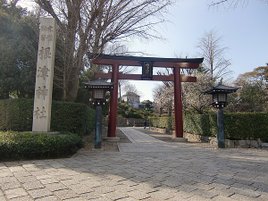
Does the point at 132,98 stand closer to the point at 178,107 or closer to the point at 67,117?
the point at 178,107

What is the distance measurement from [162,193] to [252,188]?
5.96ft

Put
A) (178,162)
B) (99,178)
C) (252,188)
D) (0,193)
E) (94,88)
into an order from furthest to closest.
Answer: (94,88) < (178,162) < (99,178) < (252,188) < (0,193)

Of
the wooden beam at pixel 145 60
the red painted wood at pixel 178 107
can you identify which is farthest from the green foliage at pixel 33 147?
the red painted wood at pixel 178 107

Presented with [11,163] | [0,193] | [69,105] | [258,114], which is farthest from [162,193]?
[258,114]

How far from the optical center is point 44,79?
9.73m

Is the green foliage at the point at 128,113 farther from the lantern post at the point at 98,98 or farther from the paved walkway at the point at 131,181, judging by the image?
the paved walkway at the point at 131,181

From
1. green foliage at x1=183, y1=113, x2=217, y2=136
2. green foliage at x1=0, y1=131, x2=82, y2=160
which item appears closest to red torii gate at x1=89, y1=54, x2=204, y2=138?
green foliage at x1=183, y1=113, x2=217, y2=136

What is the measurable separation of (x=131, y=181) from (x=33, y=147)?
3710mm

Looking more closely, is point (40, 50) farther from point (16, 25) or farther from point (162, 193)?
point (162, 193)

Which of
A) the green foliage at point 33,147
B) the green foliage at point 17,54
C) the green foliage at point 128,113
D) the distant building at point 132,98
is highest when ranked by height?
the distant building at point 132,98

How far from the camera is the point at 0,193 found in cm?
401

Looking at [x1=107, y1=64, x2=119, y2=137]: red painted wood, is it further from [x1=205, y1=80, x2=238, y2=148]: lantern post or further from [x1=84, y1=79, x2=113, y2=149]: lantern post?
[x1=205, y1=80, x2=238, y2=148]: lantern post

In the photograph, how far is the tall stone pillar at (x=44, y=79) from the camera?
952 centimetres

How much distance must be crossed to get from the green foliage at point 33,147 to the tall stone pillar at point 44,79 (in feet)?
5.90
